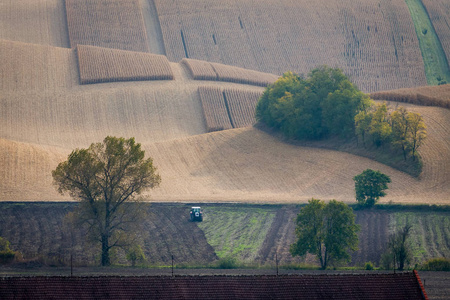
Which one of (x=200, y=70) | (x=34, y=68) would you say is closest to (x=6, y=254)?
(x=34, y=68)

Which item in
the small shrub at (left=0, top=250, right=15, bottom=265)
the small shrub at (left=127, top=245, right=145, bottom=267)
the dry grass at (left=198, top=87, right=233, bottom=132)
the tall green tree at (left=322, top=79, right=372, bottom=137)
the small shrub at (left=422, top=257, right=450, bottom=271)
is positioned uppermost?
the dry grass at (left=198, top=87, right=233, bottom=132)

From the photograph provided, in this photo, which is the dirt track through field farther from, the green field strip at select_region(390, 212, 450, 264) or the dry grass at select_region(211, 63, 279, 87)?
the green field strip at select_region(390, 212, 450, 264)

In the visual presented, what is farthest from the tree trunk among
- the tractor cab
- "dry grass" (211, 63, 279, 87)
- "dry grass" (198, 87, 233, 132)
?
"dry grass" (211, 63, 279, 87)

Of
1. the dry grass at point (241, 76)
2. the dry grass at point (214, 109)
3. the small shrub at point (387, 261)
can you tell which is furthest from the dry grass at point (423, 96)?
the small shrub at point (387, 261)

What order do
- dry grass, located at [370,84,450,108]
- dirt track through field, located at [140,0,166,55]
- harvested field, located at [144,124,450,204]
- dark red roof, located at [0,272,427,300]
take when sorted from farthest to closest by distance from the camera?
dirt track through field, located at [140,0,166,55] < dry grass, located at [370,84,450,108] < harvested field, located at [144,124,450,204] < dark red roof, located at [0,272,427,300]

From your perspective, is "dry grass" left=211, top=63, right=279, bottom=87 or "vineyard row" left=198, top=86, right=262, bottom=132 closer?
"vineyard row" left=198, top=86, right=262, bottom=132

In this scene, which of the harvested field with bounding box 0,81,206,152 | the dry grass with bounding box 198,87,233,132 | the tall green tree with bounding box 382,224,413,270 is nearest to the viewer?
the tall green tree with bounding box 382,224,413,270

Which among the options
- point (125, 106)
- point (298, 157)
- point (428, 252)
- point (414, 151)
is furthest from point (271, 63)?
point (428, 252)
